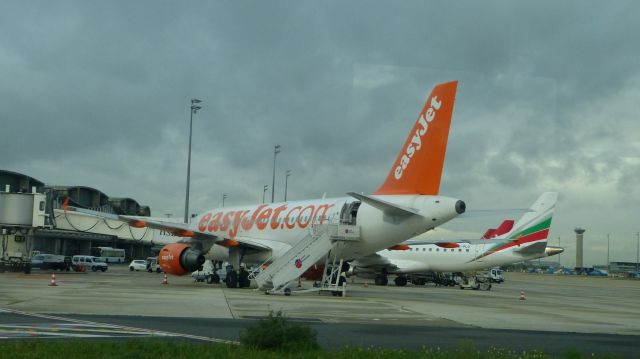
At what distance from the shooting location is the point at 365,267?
49.1 meters

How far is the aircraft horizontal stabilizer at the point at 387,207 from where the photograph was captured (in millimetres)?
24411

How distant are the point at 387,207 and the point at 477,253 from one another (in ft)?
82.3

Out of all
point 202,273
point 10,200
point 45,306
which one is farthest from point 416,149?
point 10,200

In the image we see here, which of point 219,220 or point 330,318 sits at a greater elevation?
point 219,220

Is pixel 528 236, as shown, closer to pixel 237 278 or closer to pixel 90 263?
pixel 237 278

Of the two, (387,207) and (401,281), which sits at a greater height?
(387,207)

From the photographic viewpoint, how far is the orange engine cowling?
108 ft

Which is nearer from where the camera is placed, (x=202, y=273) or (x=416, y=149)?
(x=416, y=149)

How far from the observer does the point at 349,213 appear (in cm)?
2828

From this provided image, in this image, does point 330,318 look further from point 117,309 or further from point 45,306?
point 45,306

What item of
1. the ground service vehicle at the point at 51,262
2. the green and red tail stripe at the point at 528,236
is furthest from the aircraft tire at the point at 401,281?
the ground service vehicle at the point at 51,262

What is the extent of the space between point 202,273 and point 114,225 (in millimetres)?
11203

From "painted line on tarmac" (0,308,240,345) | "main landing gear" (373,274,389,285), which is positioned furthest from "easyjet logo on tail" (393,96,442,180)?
"main landing gear" (373,274,389,285)

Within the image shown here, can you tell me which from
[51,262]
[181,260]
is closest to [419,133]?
[181,260]
